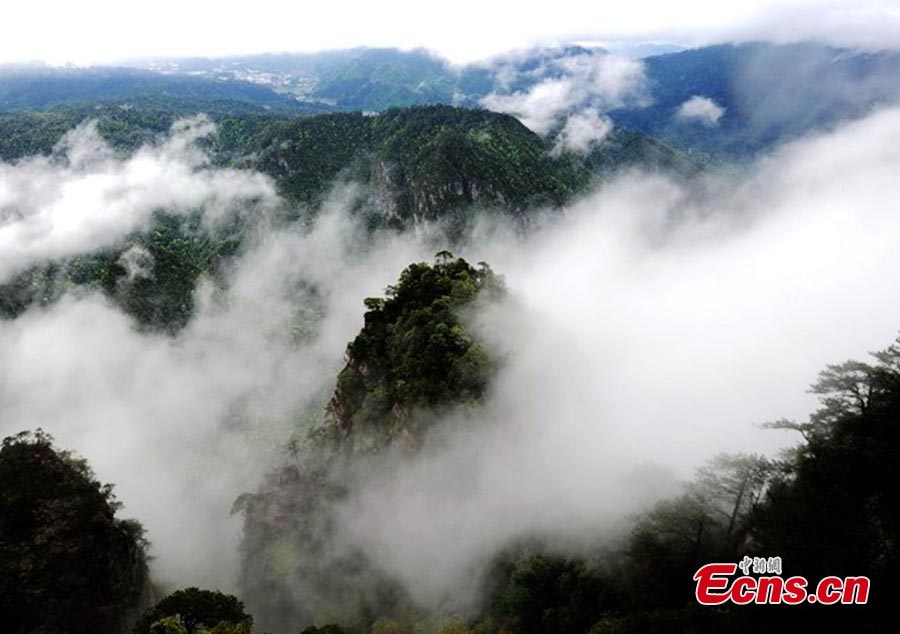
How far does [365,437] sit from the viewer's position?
7025 cm

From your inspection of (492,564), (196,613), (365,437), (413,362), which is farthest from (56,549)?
(492,564)

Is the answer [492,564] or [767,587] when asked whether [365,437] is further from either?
[767,587]

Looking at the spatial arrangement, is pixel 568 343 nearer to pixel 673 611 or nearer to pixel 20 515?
pixel 673 611

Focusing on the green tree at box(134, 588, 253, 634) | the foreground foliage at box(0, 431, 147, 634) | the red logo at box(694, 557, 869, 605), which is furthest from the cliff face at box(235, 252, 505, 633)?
the red logo at box(694, 557, 869, 605)

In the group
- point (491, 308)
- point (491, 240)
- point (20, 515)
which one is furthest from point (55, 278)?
point (491, 308)

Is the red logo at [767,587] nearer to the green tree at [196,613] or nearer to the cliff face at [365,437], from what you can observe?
the green tree at [196,613]

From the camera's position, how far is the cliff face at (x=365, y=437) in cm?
6078

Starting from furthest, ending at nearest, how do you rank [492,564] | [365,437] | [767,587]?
[365,437], [492,564], [767,587]

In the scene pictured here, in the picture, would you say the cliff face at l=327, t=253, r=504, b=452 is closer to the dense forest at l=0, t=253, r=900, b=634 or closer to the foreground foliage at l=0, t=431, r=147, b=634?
the dense forest at l=0, t=253, r=900, b=634

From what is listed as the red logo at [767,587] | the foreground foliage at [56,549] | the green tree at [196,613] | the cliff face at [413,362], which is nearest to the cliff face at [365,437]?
the cliff face at [413,362]

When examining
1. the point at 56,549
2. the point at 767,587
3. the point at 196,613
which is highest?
the point at 767,587

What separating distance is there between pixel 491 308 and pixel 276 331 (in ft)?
365

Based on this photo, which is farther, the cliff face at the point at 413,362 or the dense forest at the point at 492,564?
the cliff face at the point at 413,362

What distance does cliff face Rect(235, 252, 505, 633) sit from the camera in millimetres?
60781
